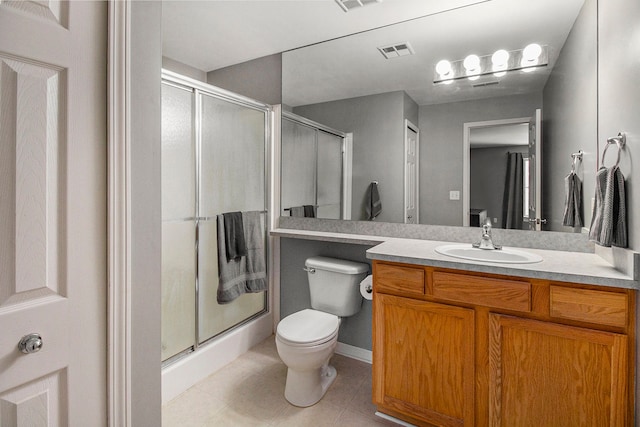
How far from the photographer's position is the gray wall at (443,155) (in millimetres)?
2047

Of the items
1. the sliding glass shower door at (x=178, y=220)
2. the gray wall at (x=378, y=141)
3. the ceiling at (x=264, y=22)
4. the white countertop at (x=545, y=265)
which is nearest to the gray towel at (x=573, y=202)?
the white countertop at (x=545, y=265)

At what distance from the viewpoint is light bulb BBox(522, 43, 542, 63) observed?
73.0 inches

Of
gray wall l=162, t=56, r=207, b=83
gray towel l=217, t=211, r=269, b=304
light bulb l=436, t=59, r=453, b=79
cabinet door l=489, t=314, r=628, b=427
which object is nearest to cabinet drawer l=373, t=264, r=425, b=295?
cabinet door l=489, t=314, r=628, b=427

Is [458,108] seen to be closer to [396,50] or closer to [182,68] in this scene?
[396,50]

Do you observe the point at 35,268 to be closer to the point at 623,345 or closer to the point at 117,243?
the point at 117,243

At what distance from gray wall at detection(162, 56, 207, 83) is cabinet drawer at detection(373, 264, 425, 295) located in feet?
7.83

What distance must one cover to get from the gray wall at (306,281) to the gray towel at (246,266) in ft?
0.67

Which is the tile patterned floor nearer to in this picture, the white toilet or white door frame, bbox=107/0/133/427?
the white toilet

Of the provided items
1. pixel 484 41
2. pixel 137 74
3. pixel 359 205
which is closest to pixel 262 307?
pixel 359 205

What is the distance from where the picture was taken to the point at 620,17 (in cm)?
135

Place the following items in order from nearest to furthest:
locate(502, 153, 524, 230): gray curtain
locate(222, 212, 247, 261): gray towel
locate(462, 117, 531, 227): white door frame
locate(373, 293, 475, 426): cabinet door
→ locate(373, 293, 475, 426): cabinet door < locate(502, 153, 524, 230): gray curtain < locate(462, 117, 531, 227): white door frame < locate(222, 212, 247, 261): gray towel

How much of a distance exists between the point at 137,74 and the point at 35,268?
62 centimetres

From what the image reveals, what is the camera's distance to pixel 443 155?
83.1 inches

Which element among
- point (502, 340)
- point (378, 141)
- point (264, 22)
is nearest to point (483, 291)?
point (502, 340)
